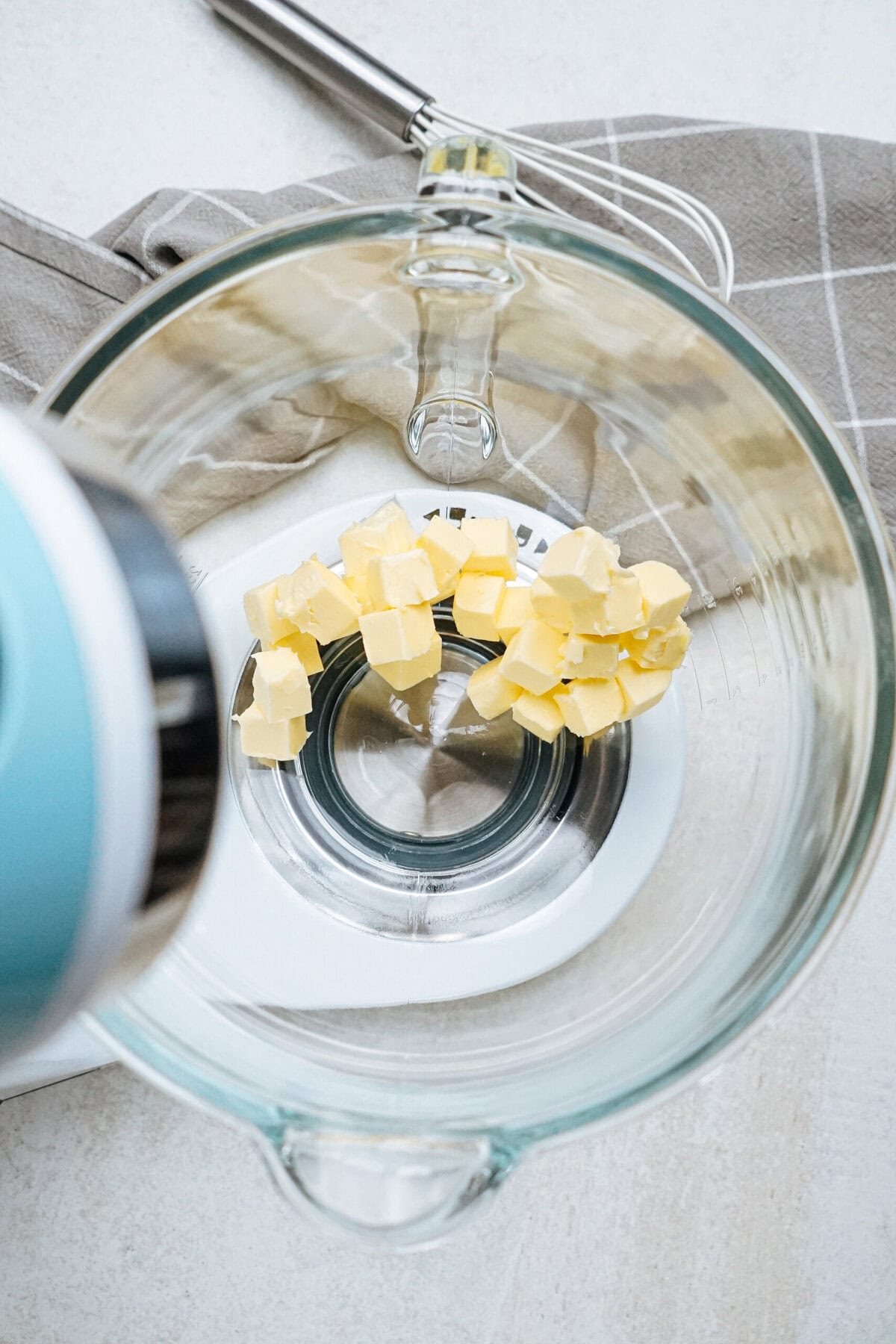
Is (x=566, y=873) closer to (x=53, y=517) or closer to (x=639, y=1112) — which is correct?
(x=639, y=1112)

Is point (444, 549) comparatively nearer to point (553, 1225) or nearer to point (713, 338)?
point (713, 338)

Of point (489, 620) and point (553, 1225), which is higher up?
point (489, 620)

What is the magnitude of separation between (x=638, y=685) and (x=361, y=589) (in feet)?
0.45

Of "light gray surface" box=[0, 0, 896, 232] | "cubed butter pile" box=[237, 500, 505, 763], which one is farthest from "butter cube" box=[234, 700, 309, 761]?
"light gray surface" box=[0, 0, 896, 232]

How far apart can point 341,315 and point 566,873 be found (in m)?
0.29

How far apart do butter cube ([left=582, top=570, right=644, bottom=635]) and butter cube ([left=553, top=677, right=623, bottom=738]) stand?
30 millimetres

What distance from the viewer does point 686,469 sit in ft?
1.62

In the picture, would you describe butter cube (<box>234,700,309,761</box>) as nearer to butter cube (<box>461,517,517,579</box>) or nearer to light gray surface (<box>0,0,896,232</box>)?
butter cube (<box>461,517,517,579</box>)

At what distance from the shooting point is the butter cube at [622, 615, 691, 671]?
456mm

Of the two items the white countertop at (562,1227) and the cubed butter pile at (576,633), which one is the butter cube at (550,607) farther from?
the white countertop at (562,1227)

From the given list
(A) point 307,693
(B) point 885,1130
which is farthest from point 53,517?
(B) point 885,1130

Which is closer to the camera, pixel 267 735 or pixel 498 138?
pixel 267 735

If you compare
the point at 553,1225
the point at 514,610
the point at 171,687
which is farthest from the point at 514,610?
the point at 553,1225

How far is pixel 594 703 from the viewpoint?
1.53ft
